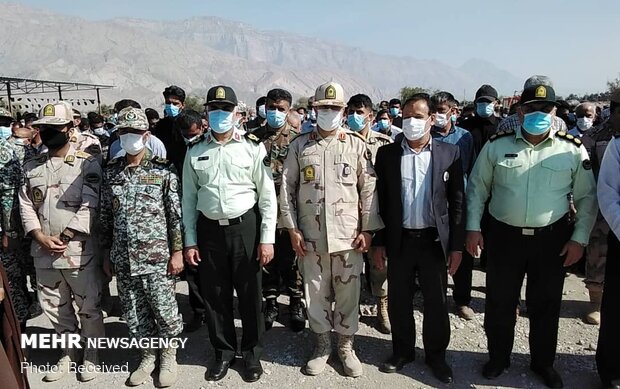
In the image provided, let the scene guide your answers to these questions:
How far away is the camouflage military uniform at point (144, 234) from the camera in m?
3.32

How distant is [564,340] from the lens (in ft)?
13.0

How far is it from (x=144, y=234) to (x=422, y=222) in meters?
2.11

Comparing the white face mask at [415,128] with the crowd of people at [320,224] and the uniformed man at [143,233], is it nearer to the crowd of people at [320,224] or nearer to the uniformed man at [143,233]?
the crowd of people at [320,224]

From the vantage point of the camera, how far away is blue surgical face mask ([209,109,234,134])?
11.0 feet

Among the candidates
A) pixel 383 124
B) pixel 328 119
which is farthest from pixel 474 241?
pixel 383 124

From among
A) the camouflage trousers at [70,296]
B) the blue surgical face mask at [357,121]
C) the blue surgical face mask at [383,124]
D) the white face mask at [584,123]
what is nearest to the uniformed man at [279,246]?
the blue surgical face mask at [357,121]

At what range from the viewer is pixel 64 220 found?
11.2 feet

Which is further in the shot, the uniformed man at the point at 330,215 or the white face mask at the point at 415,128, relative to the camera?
the uniformed man at the point at 330,215

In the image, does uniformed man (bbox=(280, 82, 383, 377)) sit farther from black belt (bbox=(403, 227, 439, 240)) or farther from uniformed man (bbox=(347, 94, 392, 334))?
uniformed man (bbox=(347, 94, 392, 334))

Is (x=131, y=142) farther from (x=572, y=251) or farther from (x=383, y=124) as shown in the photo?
(x=383, y=124)

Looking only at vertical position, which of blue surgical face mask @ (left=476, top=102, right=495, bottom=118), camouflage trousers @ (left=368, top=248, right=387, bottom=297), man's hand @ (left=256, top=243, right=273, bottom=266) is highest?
blue surgical face mask @ (left=476, top=102, right=495, bottom=118)

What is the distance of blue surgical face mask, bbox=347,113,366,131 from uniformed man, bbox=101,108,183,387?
1922 millimetres

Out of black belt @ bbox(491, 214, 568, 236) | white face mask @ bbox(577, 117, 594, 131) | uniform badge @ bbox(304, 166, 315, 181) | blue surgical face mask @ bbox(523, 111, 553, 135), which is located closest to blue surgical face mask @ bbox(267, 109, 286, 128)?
uniform badge @ bbox(304, 166, 315, 181)

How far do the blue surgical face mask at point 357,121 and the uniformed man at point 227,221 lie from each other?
1.32 m
